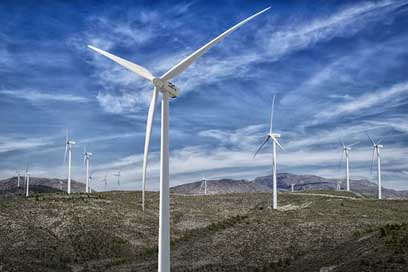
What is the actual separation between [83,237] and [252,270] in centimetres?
3402

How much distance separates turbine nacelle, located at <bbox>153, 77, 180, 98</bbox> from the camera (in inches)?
1565

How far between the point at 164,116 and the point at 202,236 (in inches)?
1823

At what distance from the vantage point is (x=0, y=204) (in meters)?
101

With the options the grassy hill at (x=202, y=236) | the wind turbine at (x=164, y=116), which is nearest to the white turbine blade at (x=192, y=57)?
the wind turbine at (x=164, y=116)

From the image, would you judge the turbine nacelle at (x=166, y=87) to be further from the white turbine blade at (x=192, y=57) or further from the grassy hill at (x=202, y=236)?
the grassy hill at (x=202, y=236)

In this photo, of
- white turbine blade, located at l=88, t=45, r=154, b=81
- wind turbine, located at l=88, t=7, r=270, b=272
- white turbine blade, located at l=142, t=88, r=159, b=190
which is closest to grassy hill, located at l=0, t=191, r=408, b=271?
wind turbine, located at l=88, t=7, r=270, b=272

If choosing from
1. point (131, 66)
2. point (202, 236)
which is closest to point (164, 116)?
point (131, 66)

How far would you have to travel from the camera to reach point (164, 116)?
133ft

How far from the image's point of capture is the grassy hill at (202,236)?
5694 cm

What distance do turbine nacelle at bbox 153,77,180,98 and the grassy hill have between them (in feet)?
74.9

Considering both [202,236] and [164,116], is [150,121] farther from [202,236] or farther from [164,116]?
[202,236]

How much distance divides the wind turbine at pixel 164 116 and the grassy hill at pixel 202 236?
18.7 meters

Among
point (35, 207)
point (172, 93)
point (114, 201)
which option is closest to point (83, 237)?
point (35, 207)

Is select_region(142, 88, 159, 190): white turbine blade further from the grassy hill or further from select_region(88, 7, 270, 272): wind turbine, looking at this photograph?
the grassy hill
